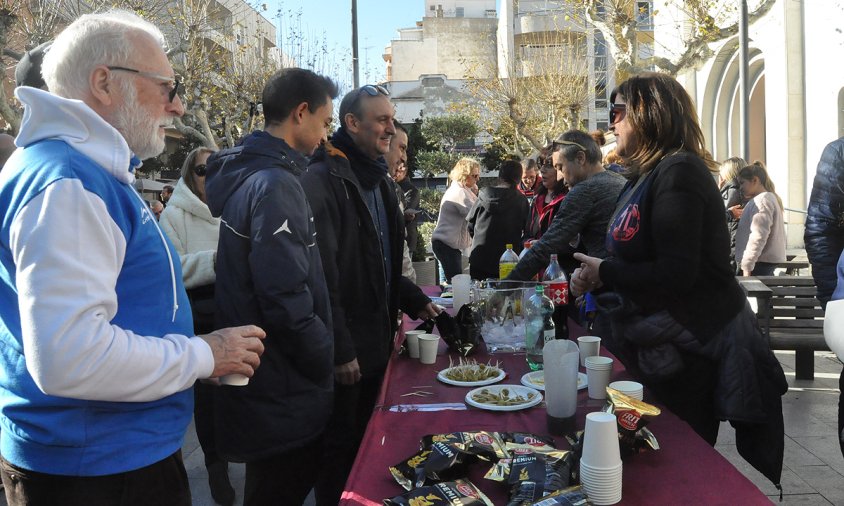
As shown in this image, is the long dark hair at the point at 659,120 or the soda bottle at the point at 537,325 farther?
the soda bottle at the point at 537,325

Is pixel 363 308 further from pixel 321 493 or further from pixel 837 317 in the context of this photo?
pixel 837 317

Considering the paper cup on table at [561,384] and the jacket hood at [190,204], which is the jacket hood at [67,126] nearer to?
the paper cup on table at [561,384]

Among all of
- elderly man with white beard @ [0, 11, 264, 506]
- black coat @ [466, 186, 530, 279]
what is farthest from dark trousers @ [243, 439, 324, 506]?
black coat @ [466, 186, 530, 279]

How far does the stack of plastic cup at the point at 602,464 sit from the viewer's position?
4.69 ft

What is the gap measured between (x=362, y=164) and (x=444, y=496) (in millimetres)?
1928

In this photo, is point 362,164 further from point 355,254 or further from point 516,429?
point 516,429

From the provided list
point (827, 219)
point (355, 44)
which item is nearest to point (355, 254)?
point (827, 219)

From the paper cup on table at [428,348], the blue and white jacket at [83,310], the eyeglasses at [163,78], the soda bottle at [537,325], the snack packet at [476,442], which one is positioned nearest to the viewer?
the blue and white jacket at [83,310]

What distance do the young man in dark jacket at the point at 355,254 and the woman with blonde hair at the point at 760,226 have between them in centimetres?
417

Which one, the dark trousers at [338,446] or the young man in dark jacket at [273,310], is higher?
the young man in dark jacket at [273,310]

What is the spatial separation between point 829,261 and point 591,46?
36.0m

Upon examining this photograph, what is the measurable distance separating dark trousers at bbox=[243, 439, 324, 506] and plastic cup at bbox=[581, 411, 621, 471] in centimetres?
131

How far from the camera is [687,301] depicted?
7.58ft

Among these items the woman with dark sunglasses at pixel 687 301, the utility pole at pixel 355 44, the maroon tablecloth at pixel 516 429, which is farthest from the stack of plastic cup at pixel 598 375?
the utility pole at pixel 355 44
